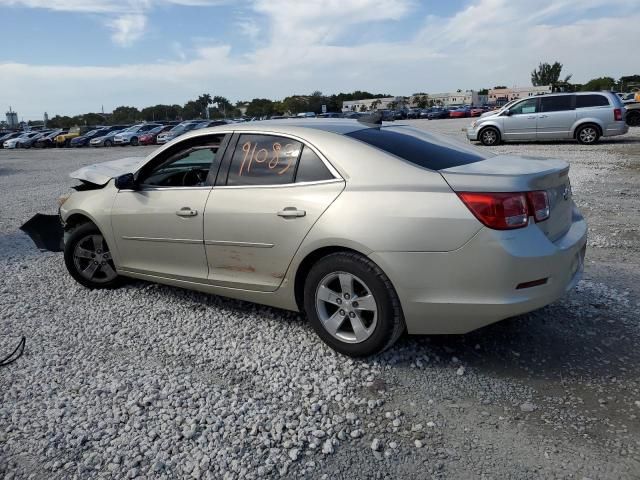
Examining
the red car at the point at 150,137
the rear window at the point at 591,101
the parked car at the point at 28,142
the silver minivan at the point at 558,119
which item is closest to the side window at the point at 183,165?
the silver minivan at the point at 558,119

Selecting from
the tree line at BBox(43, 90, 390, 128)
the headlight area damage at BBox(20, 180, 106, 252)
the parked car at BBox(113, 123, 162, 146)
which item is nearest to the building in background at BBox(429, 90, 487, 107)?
the tree line at BBox(43, 90, 390, 128)

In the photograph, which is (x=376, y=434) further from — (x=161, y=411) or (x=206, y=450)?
(x=161, y=411)

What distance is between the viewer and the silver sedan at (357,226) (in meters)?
3.08

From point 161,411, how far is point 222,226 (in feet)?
4.54

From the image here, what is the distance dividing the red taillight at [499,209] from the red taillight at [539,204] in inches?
2.8

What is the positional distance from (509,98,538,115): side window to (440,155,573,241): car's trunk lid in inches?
620

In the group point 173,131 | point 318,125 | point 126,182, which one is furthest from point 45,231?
point 173,131

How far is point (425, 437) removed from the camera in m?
2.77

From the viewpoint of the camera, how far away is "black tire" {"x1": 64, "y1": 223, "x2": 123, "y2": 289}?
16.4ft

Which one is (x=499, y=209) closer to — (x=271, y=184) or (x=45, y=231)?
(x=271, y=184)

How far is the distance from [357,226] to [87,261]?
3.05 meters

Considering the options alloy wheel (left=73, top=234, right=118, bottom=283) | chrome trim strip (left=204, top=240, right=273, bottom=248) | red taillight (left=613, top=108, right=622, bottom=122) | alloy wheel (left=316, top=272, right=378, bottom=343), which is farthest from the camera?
red taillight (left=613, top=108, right=622, bottom=122)

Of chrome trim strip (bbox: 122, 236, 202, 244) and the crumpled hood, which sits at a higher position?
the crumpled hood

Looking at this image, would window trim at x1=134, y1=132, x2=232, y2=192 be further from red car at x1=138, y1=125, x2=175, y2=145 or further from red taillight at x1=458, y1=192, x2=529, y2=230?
red car at x1=138, y1=125, x2=175, y2=145
